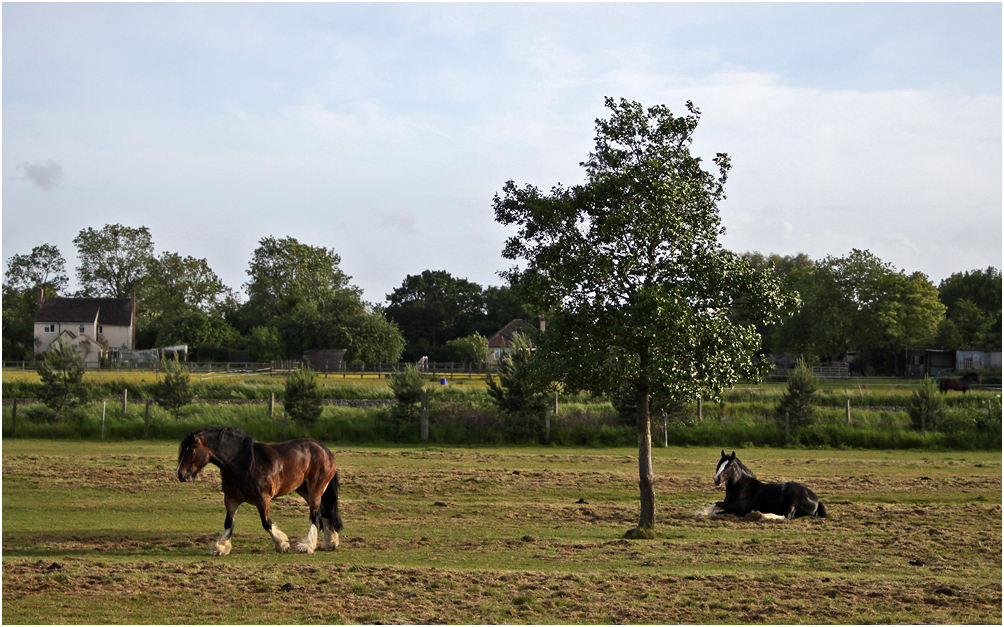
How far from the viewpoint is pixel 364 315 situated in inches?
3290

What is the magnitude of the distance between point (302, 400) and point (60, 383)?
9.84 meters

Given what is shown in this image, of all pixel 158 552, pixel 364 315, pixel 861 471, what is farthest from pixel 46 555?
pixel 364 315

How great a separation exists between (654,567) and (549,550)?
6.08 feet

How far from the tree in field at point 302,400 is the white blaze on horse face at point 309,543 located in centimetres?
2064

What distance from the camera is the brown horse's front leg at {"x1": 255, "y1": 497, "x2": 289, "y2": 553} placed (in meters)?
11.1

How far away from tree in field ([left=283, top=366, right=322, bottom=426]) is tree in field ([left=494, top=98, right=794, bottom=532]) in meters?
20.1

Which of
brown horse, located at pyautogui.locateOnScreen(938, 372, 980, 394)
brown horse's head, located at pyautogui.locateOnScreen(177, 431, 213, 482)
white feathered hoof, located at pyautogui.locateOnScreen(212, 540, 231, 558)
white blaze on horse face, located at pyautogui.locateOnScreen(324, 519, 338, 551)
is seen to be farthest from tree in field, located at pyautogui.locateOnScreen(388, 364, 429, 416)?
brown horse, located at pyautogui.locateOnScreen(938, 372, 980, 394)

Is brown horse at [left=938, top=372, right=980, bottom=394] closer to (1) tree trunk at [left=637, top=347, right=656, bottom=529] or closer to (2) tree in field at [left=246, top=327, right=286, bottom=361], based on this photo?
(1) tree trunk at [left=637, top=347, right=656, bottom=529]

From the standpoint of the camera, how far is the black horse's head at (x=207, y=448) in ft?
35.1

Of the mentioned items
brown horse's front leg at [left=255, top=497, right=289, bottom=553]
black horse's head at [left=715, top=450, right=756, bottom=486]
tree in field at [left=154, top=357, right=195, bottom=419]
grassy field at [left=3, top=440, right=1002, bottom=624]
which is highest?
tree in field at [left=154, top=357, right=195, bottom=419]

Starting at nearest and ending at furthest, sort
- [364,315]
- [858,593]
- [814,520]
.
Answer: [858,593] < [814,520] < [364,315]

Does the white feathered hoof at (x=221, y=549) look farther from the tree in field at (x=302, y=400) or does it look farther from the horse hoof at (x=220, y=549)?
the tree in field at (x=302, y=400)

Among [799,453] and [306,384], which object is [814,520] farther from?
[306,384]

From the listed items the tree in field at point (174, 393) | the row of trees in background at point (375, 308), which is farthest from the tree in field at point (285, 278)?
the tree in field at point (174, 393)
